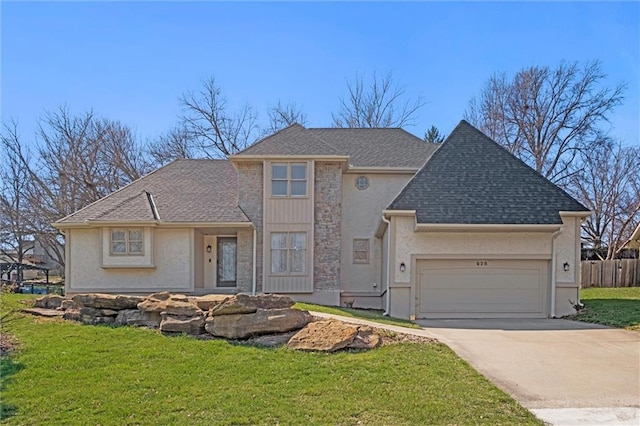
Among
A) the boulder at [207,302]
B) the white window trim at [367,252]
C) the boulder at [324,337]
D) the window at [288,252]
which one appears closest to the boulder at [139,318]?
the boulder at [207,302]

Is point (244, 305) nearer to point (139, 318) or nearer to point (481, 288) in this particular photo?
point (139, 318)

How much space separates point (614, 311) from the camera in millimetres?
12516

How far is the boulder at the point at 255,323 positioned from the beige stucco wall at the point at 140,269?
6766 mm

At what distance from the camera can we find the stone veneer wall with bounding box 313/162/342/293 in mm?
15719

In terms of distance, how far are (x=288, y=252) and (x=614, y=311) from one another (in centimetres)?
1018

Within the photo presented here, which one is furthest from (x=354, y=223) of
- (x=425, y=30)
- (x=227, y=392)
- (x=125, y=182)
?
(x=125, y=182)

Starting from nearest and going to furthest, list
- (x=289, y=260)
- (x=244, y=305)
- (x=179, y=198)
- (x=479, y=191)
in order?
(x=244, y=305), (x=479, y=191), (x=289, y=260), (x=179, y=198)

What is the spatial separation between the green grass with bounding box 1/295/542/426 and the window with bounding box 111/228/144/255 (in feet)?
21.8

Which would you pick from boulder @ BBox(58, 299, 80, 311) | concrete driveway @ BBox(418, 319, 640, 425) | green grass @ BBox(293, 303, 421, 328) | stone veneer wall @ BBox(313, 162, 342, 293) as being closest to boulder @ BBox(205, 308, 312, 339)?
green grass @ BBox(293, 303, 421, 328)

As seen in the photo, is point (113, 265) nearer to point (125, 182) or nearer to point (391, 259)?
point (391, 259)

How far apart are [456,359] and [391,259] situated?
5.97m

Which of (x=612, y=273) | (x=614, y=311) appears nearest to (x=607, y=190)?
(x=612, y=273)

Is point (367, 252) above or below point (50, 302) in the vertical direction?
above

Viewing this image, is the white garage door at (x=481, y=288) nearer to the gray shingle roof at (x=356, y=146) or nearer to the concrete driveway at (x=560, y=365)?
the concrete driveway at (x=560, y=365)
